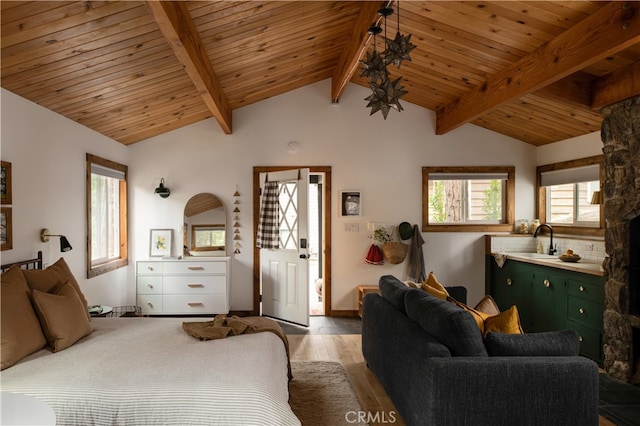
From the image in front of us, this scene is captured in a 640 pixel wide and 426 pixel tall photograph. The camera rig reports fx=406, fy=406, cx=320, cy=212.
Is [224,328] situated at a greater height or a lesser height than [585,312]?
greater

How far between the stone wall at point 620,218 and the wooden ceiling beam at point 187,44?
11.5 ft

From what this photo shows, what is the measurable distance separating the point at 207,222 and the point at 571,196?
4644 millimetres

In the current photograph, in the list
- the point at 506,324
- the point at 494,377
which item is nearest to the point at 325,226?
the point at 506,324

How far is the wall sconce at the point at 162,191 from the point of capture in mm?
5224

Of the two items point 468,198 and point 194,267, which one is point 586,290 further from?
point 194,267

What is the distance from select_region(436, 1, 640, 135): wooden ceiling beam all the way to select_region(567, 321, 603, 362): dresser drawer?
2.26 m

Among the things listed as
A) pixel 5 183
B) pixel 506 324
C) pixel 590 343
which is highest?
pixel 5 183

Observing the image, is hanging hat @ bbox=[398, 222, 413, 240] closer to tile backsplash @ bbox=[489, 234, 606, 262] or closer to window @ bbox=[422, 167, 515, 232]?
window @ bbox=[422, 167, 515, 232]

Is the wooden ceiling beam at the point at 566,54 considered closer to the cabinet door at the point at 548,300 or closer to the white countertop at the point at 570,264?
the white countertop at the point at 570,264

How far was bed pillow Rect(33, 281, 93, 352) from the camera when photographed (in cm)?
239

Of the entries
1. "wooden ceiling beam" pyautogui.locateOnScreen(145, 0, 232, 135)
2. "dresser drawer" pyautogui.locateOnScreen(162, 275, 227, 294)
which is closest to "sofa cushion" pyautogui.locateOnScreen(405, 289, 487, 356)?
"wooden ceiling beam" pyautogui.locateOnScreen(145, 0, 232, 135)

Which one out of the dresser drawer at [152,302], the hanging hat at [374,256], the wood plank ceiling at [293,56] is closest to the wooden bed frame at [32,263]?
the wood plank ceiling at [293,56]

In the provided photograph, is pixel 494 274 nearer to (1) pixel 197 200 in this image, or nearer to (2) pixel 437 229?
(2) pixel 437 229

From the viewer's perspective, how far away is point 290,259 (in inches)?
200
